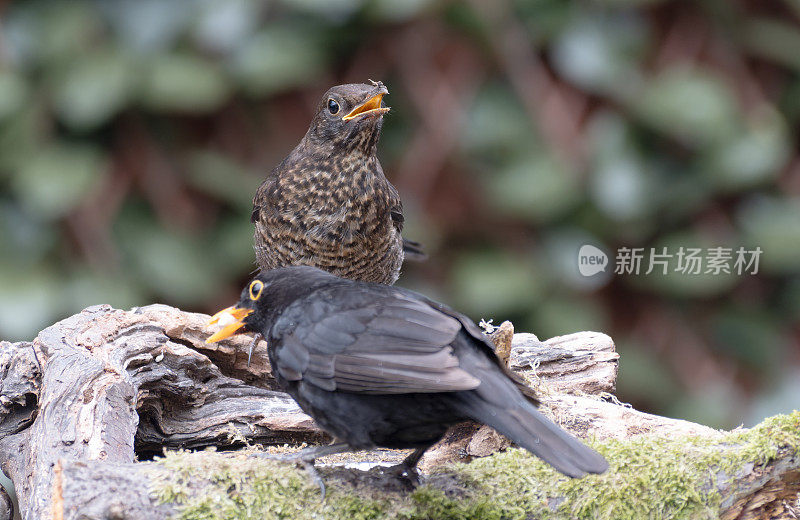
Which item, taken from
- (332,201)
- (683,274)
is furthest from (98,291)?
(683,274)

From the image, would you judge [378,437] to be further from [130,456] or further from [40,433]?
[40,433]

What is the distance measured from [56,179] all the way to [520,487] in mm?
2753

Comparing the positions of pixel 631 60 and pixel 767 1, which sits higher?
pixel 767 1

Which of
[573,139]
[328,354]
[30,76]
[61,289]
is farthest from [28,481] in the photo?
[573,139]

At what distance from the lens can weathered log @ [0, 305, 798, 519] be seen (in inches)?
86.0

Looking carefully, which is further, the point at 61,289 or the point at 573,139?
the point at 573,139

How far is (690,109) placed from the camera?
4.43 metres

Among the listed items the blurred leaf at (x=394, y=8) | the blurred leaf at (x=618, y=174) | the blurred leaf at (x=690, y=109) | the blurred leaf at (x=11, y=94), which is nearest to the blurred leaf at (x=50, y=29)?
the blurred leaf at (x=11, y=94)

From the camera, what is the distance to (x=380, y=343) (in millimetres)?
2252

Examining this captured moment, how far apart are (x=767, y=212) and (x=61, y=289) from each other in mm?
3544

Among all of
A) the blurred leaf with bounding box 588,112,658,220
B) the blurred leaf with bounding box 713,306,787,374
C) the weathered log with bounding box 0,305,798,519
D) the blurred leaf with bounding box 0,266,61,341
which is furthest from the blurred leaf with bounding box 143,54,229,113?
the blurred leaf with bounding box 713,306,787,374

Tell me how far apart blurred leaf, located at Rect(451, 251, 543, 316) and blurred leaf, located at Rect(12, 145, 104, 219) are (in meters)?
1.84

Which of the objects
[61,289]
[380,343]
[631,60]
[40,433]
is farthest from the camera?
[631,60]

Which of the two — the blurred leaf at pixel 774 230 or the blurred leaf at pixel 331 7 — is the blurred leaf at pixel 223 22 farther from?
the blurred leaf at pixel 774 230
